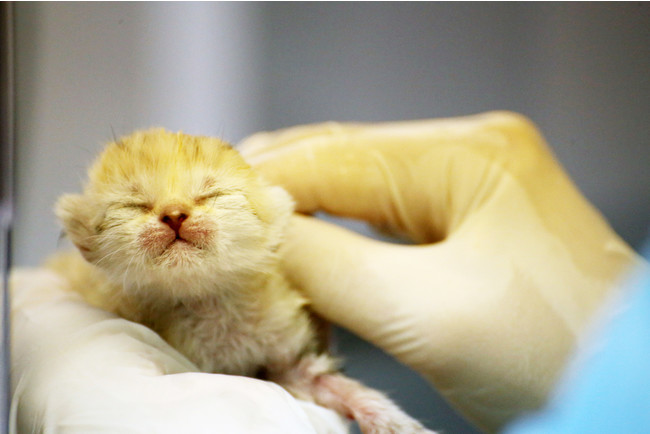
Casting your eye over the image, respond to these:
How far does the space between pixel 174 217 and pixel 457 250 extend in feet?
1.07

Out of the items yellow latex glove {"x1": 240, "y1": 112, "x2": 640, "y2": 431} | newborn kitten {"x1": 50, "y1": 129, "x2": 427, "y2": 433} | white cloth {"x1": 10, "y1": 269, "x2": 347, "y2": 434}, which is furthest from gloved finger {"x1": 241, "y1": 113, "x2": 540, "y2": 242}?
white cloth {"x1": 10, "y1": 269, "x2": 347, "y2": 434}

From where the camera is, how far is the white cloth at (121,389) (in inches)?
17.1

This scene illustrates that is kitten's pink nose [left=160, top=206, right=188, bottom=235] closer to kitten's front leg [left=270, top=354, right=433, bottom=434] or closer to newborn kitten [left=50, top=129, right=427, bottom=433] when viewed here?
newborn kitten [left=50, top=129, right=427, bottom=433]

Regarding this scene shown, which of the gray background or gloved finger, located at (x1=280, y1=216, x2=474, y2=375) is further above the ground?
the gray background

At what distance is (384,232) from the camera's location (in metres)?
0.70

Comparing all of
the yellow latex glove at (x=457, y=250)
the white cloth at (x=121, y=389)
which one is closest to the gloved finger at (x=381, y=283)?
the yellow latex glove at (x=457, y=250)

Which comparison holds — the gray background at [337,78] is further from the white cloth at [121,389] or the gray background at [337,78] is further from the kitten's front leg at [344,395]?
the white cloth at [121,389]

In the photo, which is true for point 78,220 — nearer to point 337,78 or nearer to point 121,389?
point 121,389

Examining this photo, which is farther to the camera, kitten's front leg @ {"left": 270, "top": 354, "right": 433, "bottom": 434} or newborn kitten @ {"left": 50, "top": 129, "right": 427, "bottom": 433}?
kitten's front leg @ {"left": 270, "top": 354, "right": 433, "bottom": 434}

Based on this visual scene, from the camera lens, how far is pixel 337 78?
0.68 m

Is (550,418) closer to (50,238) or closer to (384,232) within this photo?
(384,232)

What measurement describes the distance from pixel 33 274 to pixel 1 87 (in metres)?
0.22

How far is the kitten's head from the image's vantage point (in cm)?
45

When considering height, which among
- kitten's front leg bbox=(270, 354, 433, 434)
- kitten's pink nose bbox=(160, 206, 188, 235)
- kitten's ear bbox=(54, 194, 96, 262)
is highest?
kitten's pink nose bbox=(160, 206, 188, 235)
